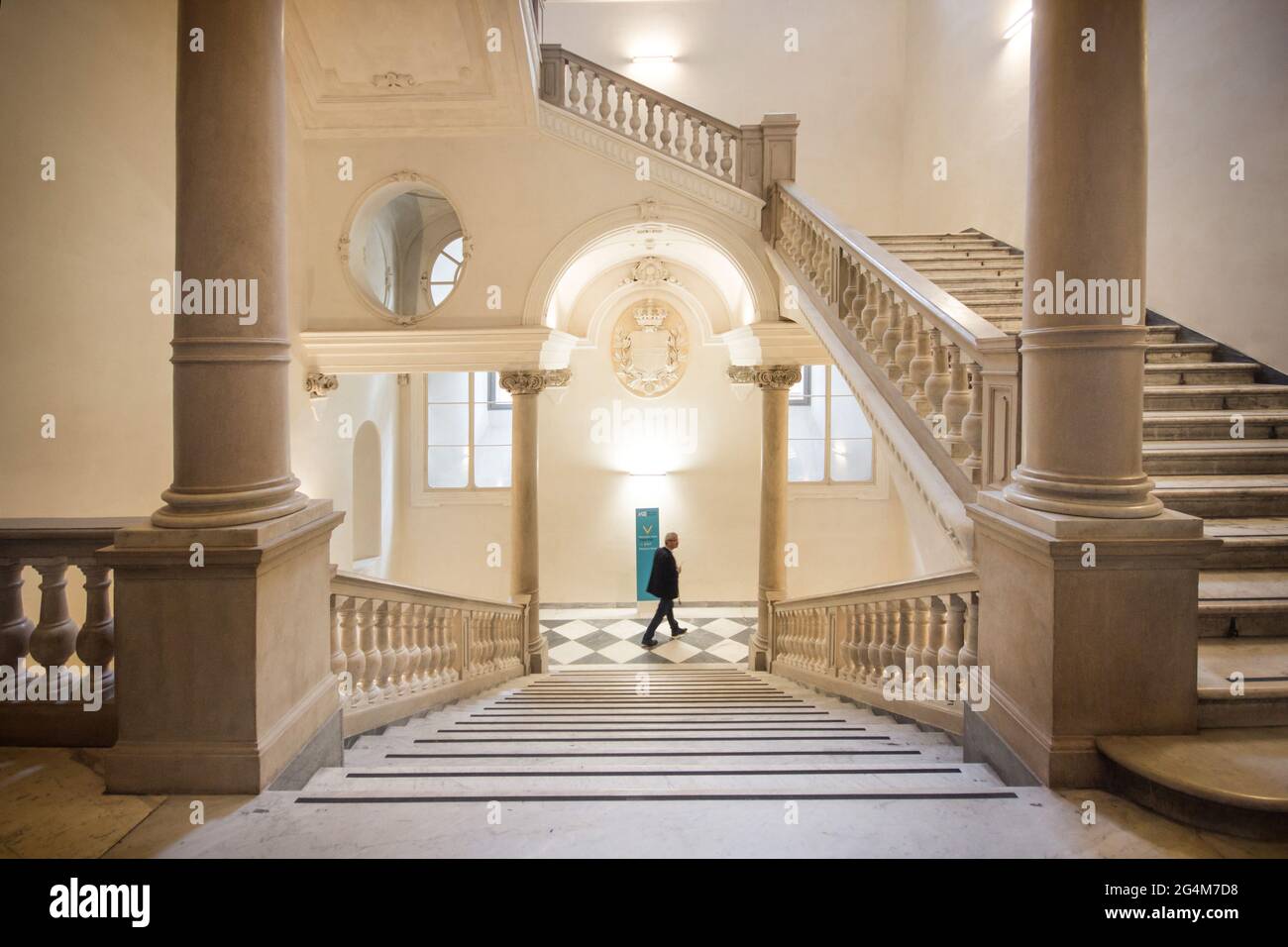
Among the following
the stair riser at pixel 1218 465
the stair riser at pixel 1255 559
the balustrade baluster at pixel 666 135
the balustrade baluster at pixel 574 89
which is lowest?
the stair riser at pixel 1255 559

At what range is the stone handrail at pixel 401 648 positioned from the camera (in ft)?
13.9

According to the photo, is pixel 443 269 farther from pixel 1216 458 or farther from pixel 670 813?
pixel 670 813

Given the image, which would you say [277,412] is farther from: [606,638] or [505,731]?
[606,638]

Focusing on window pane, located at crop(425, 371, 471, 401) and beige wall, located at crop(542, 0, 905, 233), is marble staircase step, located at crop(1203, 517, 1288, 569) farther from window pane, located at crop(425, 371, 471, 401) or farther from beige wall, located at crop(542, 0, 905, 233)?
window pane, located at crop(425, 371, 471, 401)

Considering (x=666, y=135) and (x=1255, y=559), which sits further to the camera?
(x=666, y=135)

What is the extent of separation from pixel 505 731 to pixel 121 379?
4.22 m

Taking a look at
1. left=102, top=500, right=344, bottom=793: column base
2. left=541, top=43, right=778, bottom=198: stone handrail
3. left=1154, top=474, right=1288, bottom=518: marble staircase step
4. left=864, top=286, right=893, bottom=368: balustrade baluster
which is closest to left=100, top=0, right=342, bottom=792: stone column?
left=102, top=500, right=344, bottom=793: column base

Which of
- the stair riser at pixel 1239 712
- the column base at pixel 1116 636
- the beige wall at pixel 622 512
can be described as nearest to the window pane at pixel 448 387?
the beige wall at pixel 622 512

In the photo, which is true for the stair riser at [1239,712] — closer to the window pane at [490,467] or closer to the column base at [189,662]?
the column base at [189,662]

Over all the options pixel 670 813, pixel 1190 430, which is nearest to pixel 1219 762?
pixel 670 813

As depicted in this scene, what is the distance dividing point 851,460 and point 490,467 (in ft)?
20.5

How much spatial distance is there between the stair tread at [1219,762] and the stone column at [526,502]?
24.9 feet

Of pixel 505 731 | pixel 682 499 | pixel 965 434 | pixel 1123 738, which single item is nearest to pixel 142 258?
pixel 505 731

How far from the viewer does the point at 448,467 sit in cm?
1369
